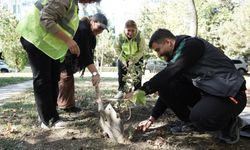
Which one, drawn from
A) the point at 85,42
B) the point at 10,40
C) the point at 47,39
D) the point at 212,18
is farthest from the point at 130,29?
the point at 212,18

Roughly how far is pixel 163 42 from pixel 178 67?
284 millimetres

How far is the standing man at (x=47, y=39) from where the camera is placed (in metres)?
3.51

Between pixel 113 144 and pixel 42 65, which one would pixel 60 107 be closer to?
pixel 42 65

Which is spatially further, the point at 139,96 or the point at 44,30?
the point at 44,30

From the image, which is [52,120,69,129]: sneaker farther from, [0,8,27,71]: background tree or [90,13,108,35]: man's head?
[0,8,27,71]: background tree

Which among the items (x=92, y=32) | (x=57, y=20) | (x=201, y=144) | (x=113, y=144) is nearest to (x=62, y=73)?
(x=92, y=32)

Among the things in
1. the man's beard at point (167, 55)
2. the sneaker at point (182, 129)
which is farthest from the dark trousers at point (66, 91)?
the man's beard at point (167, 55)

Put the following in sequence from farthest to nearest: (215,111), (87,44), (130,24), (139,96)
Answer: (130,24), (87,44), (215,111), (139,96)

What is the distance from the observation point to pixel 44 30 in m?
3.68

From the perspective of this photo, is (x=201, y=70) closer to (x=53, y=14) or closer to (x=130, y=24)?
(x=53, y=14)

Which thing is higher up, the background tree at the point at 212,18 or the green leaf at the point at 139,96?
the green leaf at the point at 139,96

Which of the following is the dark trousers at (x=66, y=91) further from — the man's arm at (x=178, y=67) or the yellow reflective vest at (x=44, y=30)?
the man's arm at (x=178, y=67)

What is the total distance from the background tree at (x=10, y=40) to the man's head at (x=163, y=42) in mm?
20939

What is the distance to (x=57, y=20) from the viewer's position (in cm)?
366
